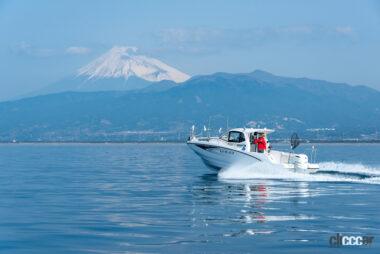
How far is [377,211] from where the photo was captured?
3369cm

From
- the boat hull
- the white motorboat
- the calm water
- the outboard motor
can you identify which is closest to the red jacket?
the white motorboat

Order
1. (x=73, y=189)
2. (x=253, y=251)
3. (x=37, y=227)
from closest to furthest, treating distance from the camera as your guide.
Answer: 1. (x=253, y=251)
2. (x=37, y=227)
3. (x=73, y=189)

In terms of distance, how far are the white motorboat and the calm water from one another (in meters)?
3.54

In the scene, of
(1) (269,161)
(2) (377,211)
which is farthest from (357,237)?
(1) (269,161)

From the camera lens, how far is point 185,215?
32406 mm

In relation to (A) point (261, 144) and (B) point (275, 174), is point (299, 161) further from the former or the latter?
(A) point (261, 144)

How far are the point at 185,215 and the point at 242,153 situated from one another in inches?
973

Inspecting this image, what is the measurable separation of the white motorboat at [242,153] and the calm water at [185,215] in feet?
11.6

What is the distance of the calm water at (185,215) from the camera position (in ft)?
82.5

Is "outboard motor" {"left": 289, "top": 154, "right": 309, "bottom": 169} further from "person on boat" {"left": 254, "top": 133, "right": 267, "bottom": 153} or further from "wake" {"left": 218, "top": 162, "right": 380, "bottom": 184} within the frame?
"person on boat" {"left": 254, "top": 133, "right": 267, "bottom": 153}

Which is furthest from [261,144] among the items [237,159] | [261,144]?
[237,159]

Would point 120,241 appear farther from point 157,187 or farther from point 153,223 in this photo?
point 157,187

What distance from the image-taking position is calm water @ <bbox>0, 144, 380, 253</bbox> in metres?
25.1

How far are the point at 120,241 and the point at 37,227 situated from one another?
4277 millimetres
